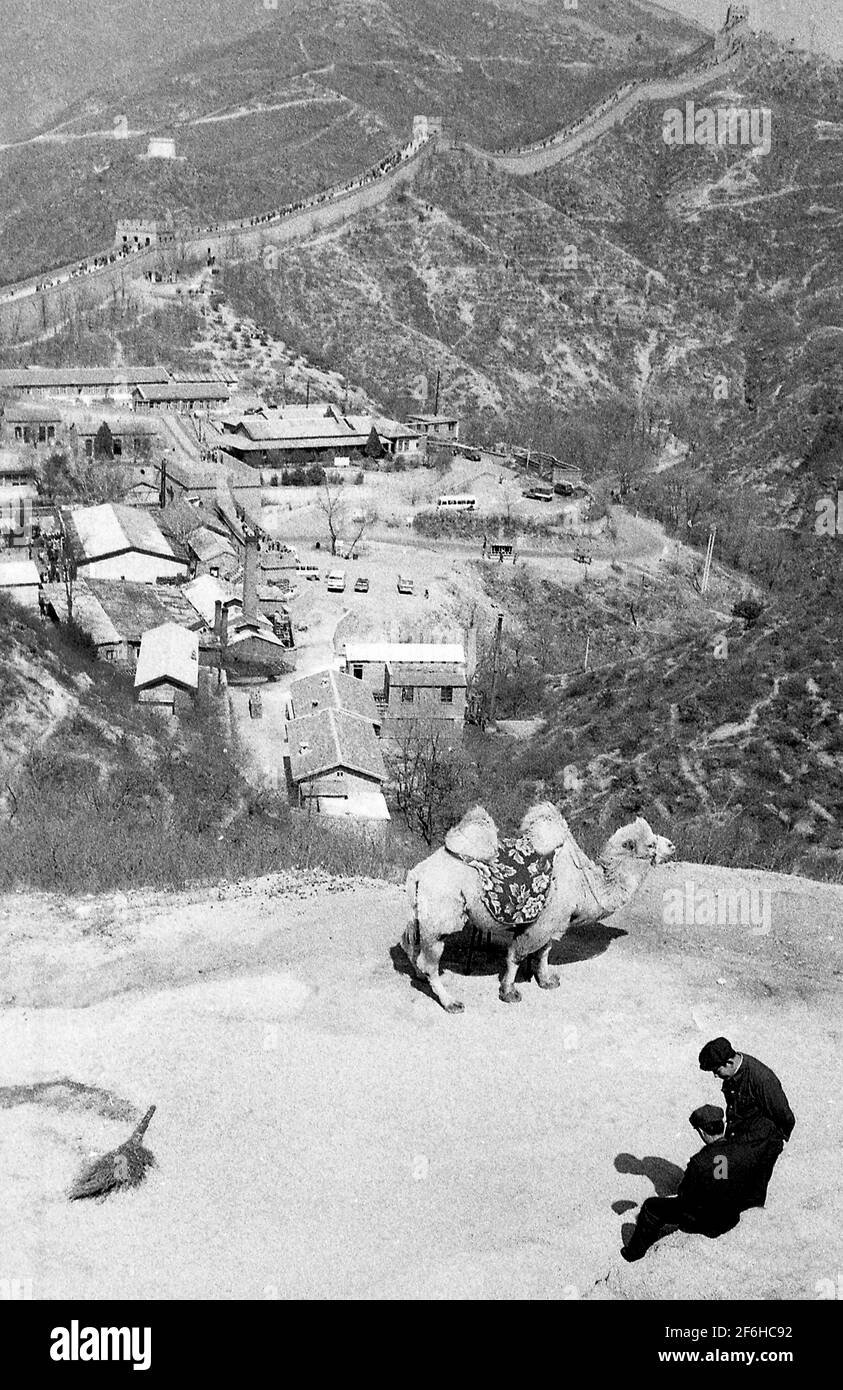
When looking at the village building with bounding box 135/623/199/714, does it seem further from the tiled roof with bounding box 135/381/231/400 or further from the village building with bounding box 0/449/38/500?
the tiled roof with bounding box 135/381/231/400

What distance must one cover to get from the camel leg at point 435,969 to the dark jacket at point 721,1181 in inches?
106

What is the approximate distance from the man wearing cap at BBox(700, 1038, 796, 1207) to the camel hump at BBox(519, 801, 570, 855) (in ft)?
8.60

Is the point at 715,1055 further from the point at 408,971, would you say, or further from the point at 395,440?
the point at 395,440

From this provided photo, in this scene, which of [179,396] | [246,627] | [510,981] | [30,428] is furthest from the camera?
[179,396]

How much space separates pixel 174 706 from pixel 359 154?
116956 mm

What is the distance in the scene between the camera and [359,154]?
132 metres

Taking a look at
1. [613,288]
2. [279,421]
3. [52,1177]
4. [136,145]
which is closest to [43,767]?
[52,1177]

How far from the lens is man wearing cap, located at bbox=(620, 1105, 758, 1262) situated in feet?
23.0

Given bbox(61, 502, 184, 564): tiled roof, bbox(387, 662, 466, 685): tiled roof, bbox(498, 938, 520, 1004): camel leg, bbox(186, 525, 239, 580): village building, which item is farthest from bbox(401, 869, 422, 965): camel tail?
bbox(61, 502, 184, 564): tiled roof

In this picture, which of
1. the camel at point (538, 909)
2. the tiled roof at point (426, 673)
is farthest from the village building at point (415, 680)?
the camel at point (538, 909)

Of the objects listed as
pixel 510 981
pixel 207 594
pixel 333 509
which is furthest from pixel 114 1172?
pixel 333 509

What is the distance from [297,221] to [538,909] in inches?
3791

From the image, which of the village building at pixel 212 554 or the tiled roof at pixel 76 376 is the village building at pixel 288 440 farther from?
the village building at pixel 212 554

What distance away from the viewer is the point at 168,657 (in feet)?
107
